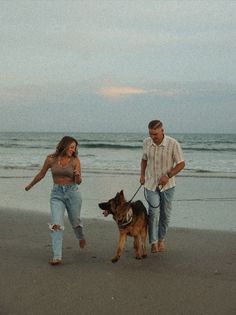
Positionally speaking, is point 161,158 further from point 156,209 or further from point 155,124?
point 156,209

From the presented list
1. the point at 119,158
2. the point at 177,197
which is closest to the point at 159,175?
the point at 177,197

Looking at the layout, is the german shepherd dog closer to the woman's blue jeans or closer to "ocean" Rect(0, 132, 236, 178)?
the woman's blue jeans

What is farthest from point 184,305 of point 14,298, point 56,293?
point 14,298

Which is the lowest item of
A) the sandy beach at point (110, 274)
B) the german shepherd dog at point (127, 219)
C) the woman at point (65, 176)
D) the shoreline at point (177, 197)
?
the shoreline at point (177, 197)

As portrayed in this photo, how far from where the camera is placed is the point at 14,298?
163 inches

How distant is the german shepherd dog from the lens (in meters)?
5.31

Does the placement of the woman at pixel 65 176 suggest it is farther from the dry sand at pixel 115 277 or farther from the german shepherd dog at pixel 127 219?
the dry sand at pixel 115 277

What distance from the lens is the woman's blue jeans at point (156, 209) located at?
589 centimetres

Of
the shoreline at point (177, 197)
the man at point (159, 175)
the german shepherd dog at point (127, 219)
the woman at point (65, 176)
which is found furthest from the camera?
the shoreline at point (177, 197)

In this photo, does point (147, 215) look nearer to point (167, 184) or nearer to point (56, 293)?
point (167, 184)

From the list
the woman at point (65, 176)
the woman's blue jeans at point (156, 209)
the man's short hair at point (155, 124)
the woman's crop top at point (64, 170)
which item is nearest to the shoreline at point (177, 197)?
the woman's blue jeans at point (156, 209)

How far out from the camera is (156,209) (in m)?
5.89

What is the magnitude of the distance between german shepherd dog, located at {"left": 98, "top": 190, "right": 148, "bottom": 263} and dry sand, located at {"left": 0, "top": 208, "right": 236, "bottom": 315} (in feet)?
0.56

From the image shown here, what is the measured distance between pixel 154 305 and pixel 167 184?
7.03 ft
